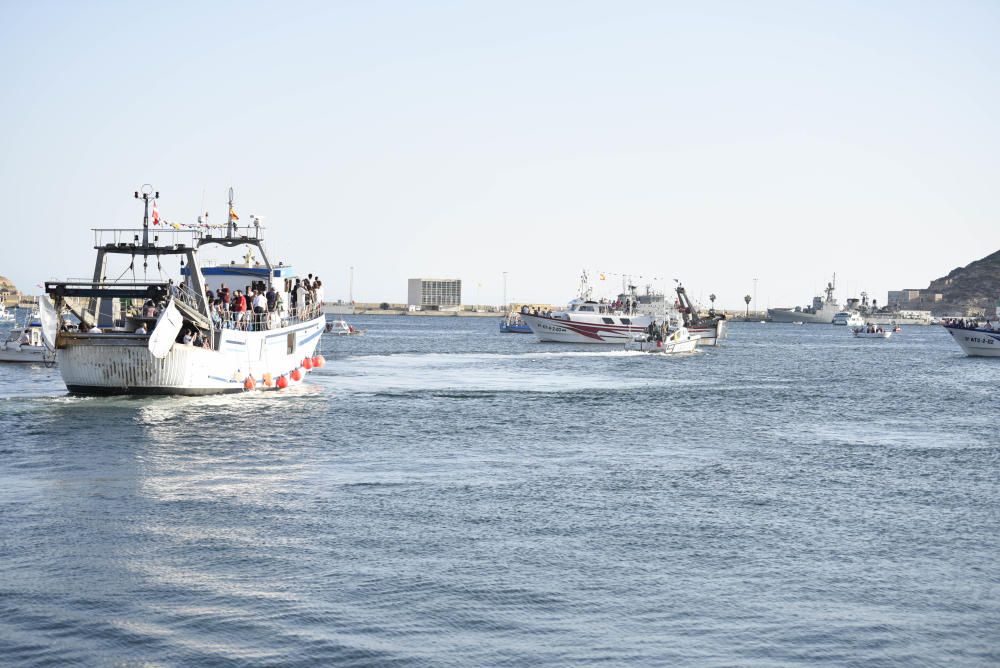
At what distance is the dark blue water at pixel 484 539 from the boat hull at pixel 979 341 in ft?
197

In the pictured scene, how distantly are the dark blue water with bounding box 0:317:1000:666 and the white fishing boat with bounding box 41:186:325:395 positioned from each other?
1.19 meters

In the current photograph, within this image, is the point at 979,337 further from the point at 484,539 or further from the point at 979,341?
the point at 484,539

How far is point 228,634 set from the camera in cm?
1255

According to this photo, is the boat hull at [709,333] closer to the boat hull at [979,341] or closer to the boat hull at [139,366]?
the boat hull at [979,341]

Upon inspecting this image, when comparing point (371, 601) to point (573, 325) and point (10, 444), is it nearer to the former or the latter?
point (10, 444)

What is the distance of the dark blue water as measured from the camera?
496 inches

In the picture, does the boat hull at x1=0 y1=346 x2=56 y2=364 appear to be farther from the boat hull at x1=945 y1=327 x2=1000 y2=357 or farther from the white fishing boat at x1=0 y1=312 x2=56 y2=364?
the boat hull at x1=945 y1=327 x2=1000 y2=357

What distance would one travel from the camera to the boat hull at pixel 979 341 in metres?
93.1

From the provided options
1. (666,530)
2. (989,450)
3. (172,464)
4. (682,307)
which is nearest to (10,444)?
(172,464)

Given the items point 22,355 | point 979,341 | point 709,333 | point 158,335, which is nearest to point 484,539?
point 158,335

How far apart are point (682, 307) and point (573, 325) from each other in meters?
21.0

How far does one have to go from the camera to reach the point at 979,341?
9500 centimetres

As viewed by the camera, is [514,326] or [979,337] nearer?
[979,337]

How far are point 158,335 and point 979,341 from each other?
7887 cm
